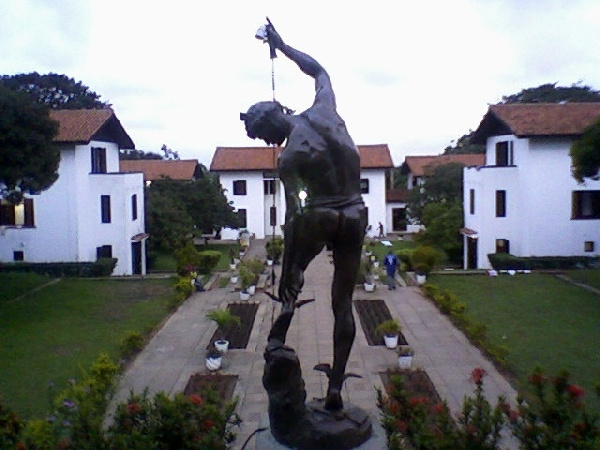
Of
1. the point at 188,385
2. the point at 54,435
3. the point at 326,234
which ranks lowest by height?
the point at 188,385

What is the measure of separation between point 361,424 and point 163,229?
88.5 ft

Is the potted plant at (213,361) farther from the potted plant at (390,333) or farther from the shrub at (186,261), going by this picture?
the shrub at (186,261)

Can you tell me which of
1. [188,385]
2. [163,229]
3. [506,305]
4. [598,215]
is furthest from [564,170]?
[188,385]

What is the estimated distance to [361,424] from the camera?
6.04 metres

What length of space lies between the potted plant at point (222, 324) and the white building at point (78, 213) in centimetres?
1435

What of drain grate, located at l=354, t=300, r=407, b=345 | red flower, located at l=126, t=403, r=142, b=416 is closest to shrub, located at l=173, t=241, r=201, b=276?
drain grate, located at l=354, t=300, r=407, b=345

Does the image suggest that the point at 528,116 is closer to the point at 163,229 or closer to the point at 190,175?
the point at 163,229

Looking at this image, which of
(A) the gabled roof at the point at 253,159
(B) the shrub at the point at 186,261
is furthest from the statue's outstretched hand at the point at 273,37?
(A) the gabled roof at the point at 253,159

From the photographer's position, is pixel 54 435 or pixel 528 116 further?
pixel 528 116

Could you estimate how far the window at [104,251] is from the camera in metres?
28.8

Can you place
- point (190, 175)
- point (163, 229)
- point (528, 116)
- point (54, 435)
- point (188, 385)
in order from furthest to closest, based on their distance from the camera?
point (190, 175), point (163, 229), point (528, 116), point (188, 385), point (54, 435)

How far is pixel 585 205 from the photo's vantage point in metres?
28.9

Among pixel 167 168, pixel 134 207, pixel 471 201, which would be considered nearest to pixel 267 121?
pixel 134 207

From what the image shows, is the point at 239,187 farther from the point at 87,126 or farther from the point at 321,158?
the point at 321,158
